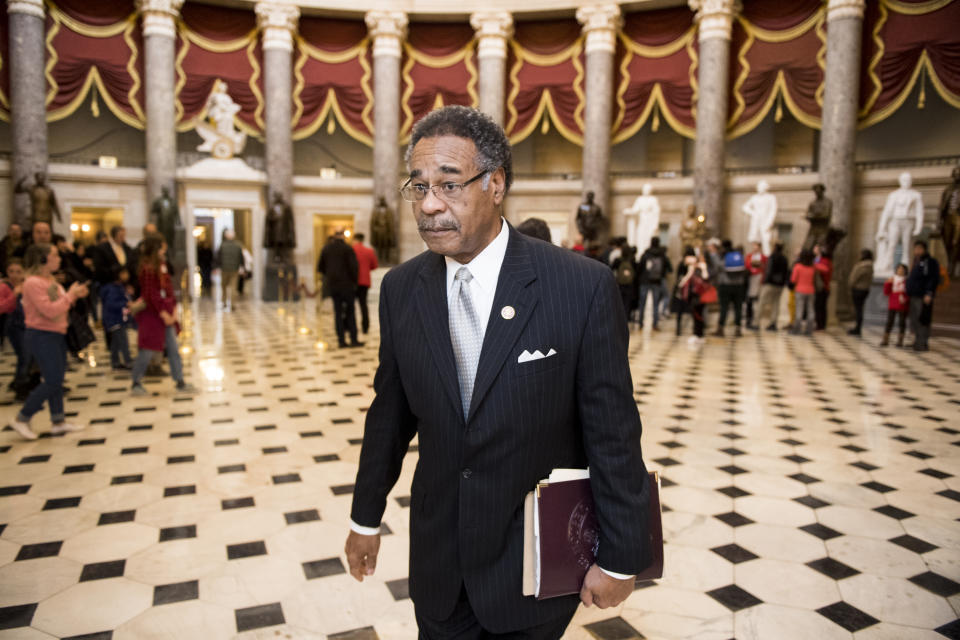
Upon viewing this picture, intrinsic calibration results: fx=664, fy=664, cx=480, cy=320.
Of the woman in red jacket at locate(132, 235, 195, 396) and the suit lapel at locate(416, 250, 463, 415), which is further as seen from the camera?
the woman in red jacket at locate(132, 235, 195, 396)

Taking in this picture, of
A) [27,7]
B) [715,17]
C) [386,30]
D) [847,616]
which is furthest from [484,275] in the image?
[27,7]

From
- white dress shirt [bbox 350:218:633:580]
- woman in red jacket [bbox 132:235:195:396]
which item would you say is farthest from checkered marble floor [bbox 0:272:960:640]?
white dress shirt [bbox 350:218:633:580]

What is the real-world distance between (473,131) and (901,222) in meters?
16.1

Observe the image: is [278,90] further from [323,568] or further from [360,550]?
[360,550]

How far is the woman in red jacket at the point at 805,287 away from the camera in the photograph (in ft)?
38.5

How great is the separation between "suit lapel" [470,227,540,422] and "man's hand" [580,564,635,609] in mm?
442

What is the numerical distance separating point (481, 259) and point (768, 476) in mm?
4005

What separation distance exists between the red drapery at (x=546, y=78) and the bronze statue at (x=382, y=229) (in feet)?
14.4

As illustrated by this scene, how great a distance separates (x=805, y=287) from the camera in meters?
11.8

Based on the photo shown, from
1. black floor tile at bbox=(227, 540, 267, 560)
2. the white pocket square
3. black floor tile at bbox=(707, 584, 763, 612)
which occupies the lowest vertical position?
black floor tile at bbox=(707, 584, 763, 612)

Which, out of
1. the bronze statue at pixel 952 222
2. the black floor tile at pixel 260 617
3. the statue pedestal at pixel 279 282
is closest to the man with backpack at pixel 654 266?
the bronze statue at pixel 952 222

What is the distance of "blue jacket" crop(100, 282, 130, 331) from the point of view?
7.59m

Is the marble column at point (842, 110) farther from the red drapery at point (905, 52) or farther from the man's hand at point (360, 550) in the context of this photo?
the man's hand at point (360, 550)

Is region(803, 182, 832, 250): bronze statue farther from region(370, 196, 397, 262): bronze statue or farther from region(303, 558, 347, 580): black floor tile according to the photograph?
region(303, 558, 347, 580): black floor tile
